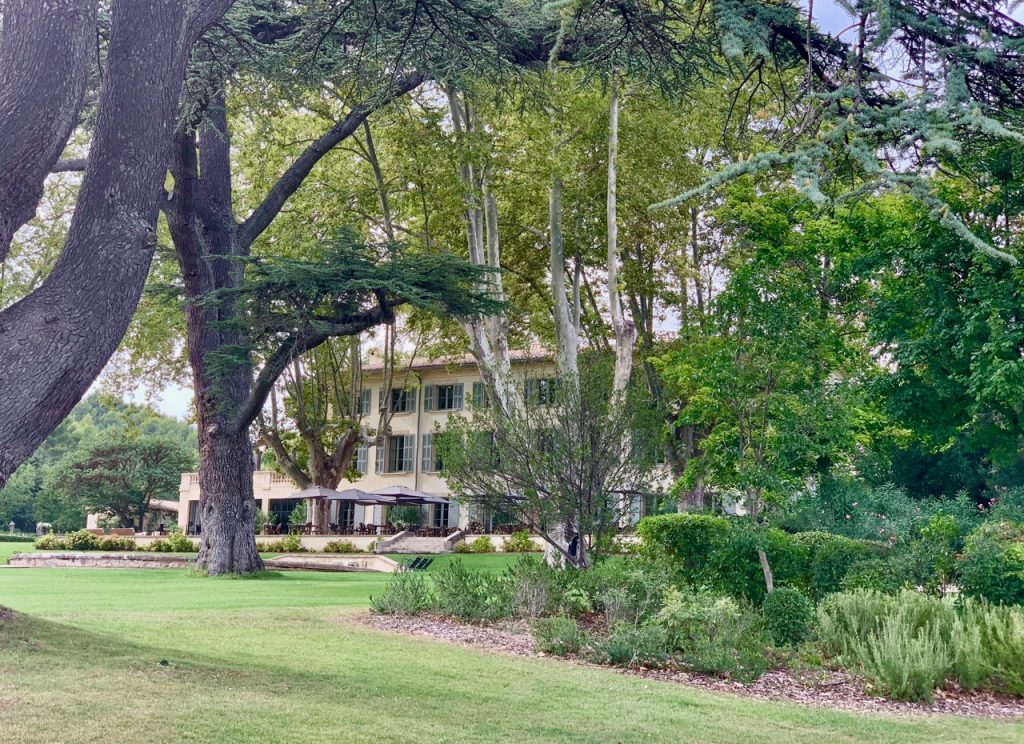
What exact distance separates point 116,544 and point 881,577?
29461 mm

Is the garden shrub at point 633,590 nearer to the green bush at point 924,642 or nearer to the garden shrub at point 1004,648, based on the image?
the green bush at point 924,642

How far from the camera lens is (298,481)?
36.5 meters

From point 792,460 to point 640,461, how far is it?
2.38m

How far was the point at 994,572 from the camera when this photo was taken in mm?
9516

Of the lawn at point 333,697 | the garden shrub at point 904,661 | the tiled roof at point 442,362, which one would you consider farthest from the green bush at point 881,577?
the tiled roof at point 442,362

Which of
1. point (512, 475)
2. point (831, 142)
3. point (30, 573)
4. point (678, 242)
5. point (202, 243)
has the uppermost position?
point (678, 242)

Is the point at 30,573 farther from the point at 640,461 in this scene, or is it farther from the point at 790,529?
the point at 790,529

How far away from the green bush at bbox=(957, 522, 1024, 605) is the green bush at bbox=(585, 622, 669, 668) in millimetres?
3190

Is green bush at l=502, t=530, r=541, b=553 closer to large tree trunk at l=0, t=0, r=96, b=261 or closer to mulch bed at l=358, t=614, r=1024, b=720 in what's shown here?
mulch bed at l=358, t=614, r=1024, b=720

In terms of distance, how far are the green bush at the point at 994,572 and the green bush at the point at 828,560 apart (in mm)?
1117

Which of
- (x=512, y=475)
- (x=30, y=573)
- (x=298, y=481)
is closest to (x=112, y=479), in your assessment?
(x=298, y=481)

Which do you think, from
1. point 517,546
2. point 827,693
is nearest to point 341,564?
point 517,546

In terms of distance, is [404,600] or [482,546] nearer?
[404,600]

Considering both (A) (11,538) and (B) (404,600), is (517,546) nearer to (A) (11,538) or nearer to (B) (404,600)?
(B) (404,600)
